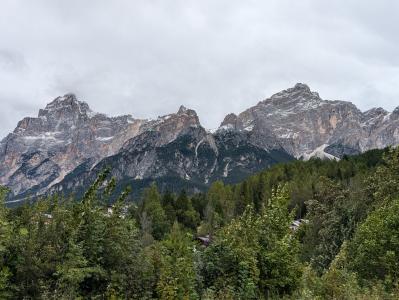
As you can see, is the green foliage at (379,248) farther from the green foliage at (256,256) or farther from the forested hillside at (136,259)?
the green foliage at (256,256)

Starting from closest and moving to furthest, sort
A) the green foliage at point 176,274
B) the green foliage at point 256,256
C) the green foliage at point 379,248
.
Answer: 1. the green foliage at point 176,274
2. the green foliage at point 256,256
3. the green foliage at point 379,248

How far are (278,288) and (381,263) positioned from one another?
8.69 meters

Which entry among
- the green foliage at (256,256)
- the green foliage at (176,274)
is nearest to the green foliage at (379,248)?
the green foliage at (256,256)

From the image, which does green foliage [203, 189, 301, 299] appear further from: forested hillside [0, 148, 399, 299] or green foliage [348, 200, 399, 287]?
green foliage [348, 200, 399, 287]

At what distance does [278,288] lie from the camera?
18125 mm

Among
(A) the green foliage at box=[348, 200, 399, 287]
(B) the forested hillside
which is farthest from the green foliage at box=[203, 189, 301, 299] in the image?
(A) the green foliage at box=[348, 200, 399, 287]

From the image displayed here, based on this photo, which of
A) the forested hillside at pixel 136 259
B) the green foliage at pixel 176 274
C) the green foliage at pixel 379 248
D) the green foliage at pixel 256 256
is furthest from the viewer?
the green foliage at pixel 379 248

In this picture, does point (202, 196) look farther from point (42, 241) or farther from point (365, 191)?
point (42, 241)

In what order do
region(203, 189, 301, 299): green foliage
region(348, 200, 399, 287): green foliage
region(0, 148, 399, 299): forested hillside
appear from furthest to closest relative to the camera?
region(348, 200, 399, 287): green foliage < region(203, 189, 301, 299): green foliage < region(0, 148, 399, 299): forested hillside

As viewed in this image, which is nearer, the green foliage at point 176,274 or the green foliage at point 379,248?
the green foliage at point 176,274

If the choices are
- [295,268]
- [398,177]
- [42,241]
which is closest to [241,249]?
[295,268]

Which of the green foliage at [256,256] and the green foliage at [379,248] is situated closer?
the green foliage at [256,256]

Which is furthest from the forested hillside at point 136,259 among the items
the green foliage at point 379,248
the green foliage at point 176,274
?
the green foliage at point 379,248

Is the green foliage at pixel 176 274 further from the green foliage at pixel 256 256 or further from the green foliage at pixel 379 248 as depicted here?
the green foliage at pixel 379 248
